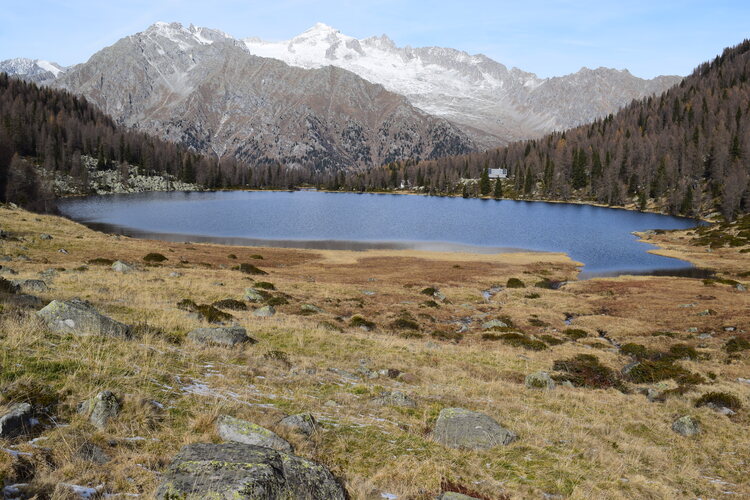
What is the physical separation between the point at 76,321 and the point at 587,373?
23.6 meters

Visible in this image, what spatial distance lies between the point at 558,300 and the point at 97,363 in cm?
4805

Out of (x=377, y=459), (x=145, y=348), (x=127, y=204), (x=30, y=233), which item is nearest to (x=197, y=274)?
(x=30, y=233)

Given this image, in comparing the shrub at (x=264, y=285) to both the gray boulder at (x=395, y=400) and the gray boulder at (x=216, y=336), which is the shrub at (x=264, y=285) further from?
the gray boulder at (x=395, y=400)

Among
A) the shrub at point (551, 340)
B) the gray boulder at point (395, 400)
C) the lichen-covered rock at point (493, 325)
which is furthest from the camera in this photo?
the lichen-covered rock at point (493, 325)

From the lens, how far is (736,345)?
30.0 meters

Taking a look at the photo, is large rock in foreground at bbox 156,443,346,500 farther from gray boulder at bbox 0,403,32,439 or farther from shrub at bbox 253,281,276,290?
shrub at bbox 253,281,276,290

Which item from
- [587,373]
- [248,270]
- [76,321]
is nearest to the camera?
[76,321]

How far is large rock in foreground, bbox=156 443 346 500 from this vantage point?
5.90 meters

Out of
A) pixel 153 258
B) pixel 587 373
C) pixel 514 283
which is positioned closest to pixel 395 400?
pixel 587 373

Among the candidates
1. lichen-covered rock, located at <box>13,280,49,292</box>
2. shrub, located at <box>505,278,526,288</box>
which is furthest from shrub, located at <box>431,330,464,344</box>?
shrub, located at <box>505,278,526,288</box>

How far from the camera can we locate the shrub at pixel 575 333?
34688 millimetres

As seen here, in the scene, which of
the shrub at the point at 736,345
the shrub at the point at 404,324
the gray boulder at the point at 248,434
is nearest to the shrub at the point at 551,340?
the shrub at the point at 404,324

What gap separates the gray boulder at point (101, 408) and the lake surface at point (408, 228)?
2924 inches

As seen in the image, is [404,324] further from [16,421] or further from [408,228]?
[408,228]
